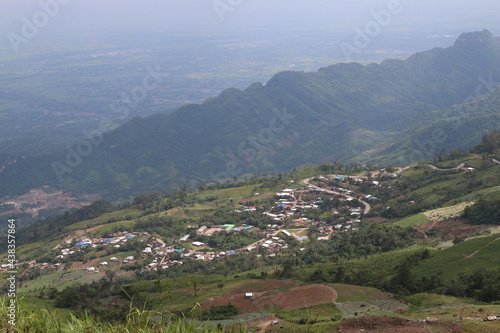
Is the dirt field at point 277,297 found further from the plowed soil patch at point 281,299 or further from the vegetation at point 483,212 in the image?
the vegetation at point 483,212

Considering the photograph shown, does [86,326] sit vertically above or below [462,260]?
above

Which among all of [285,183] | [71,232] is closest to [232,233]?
[285,183]

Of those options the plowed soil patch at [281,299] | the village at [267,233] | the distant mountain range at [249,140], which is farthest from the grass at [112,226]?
the distant mountain range at [249,140]

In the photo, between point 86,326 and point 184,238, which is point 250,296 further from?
point 184,238

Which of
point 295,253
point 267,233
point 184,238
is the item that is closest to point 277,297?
Answer: point 295,253

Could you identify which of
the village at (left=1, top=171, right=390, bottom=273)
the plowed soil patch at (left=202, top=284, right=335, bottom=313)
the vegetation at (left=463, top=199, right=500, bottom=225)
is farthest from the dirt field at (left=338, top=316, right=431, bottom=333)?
the village at (left=1, top=171, right=390, bottom=273)

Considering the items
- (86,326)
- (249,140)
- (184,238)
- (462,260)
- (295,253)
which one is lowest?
(249,140)
